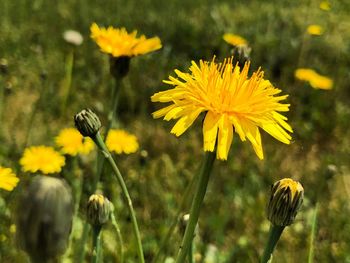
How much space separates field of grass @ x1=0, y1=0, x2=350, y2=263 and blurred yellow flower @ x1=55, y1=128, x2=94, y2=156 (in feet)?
0.45

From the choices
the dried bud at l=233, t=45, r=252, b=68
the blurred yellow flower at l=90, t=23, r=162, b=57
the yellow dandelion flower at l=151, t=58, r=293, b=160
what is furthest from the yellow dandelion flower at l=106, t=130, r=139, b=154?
the yellow dandelion flower at l=151, t=58, r=293, b=160

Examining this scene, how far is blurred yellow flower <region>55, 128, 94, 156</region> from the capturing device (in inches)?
77.9

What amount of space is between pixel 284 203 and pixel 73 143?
120 centimetres

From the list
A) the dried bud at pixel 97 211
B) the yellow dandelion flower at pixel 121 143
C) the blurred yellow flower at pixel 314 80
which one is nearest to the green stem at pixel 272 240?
the dried bud at pixel 97 211

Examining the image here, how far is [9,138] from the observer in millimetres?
2469

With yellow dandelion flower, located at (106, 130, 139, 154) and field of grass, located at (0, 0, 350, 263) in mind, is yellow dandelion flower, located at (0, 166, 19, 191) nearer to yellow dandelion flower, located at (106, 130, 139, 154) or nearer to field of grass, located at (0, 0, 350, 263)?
field of grass, located at (0, 0, 350, 263)

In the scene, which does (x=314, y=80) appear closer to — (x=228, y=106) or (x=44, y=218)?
(x=228, y=106)

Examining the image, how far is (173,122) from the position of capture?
2822 millimetres

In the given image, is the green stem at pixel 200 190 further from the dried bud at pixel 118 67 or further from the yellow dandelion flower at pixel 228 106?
the dried bud at pixel 118 67

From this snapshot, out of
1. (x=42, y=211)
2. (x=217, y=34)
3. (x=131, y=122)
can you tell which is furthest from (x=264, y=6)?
(x=42, y=211)

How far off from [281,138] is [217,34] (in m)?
2.65

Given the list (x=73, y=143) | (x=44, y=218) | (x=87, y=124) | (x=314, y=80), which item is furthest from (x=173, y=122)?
(x=44, y=218)

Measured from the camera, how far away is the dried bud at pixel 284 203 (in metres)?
0.94

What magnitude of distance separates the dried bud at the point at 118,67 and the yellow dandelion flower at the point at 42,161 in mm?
546
